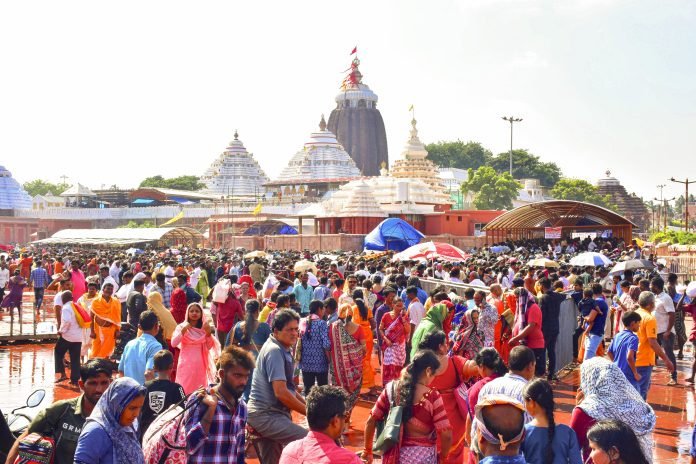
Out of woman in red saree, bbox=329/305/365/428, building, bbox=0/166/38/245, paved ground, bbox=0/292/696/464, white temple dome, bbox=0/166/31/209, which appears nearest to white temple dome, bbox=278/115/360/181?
building, bbox=0/166/38/245

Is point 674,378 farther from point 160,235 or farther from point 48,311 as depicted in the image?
point 160,235

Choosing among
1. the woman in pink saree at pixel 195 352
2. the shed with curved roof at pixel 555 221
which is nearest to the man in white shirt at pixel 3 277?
the woman in pink saree at pixel 195 352

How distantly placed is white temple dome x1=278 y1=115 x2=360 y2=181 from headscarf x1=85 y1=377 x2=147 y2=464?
217 feet

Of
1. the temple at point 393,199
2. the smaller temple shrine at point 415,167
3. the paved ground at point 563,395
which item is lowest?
the paved ground at point 563,395

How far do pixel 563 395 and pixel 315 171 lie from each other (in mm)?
63044

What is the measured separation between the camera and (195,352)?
6.96 metres

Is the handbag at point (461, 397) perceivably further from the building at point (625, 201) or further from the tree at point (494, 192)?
the building at point (625, 201)

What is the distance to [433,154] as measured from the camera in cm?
10500

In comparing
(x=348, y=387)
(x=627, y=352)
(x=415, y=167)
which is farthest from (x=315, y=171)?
(x=627, y=352)

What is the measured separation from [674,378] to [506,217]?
2532 centimetres

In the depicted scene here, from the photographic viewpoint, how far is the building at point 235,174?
78062 mm

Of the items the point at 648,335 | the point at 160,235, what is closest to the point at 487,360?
the point at 648,335

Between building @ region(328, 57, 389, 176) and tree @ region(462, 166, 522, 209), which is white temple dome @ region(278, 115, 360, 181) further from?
tree @ region(462, 166, 522, 209)

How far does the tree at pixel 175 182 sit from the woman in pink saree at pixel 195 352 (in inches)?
3141
